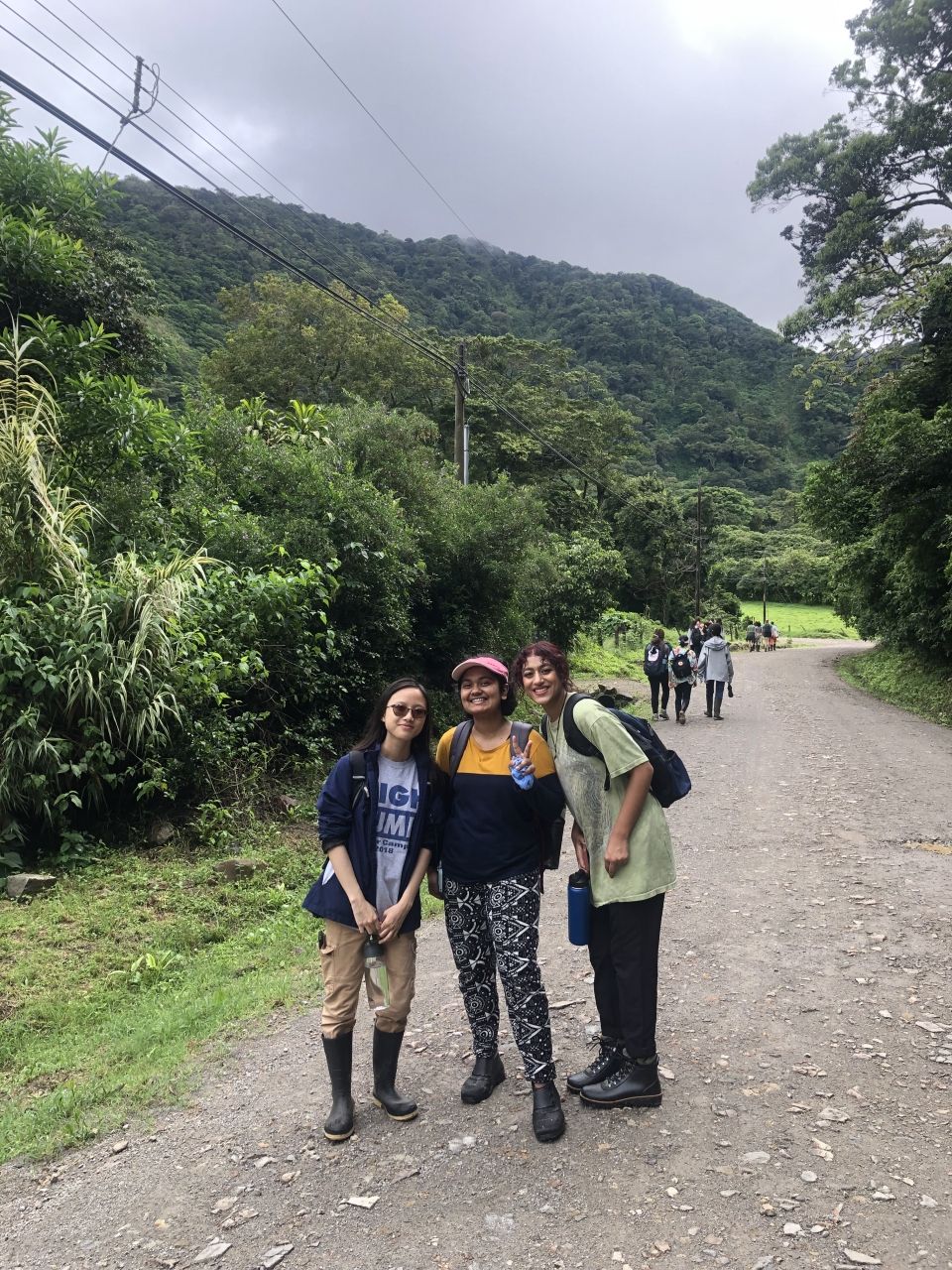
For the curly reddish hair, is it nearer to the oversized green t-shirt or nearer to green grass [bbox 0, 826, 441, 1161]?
the oversized green t-shirt

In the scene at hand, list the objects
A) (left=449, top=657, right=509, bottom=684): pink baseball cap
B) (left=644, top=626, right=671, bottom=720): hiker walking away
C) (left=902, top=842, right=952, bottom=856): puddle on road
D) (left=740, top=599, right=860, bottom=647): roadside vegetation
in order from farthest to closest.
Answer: (left=740, top=599, right=860, bottom=647): roadside vegetation
(left=644, top=626, right=671, bottom=720): hiker walking away
(left=902, top=842, right=952, bottom=856): puddle on road
(left=449, top=657, right=509, bottom=684): pink baseball cap

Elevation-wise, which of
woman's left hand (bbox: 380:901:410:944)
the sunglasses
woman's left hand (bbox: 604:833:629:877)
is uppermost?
the sunglasses

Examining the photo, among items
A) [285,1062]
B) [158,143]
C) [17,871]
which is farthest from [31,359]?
[285,1062]

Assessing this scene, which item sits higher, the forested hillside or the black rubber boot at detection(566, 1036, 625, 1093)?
the forested hillside

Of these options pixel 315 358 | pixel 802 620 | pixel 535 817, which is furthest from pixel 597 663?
pixel 802 620

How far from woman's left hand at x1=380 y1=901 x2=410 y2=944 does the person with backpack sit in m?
0.72

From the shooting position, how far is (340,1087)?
3137mm

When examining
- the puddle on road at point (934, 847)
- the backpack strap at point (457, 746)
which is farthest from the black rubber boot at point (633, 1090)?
the puddle on road at point (934, 847)

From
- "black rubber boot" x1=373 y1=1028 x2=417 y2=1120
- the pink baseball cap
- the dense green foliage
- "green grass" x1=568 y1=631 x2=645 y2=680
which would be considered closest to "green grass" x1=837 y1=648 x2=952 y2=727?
the dense green foliage

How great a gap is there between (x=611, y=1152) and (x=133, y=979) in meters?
3.21

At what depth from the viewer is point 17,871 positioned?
5.90 metres

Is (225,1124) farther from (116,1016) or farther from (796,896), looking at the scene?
(796,896)

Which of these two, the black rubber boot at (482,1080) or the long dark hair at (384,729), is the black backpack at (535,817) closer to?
the long dark hair at (384,729)

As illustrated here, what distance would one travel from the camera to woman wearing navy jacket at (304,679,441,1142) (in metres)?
3.02
